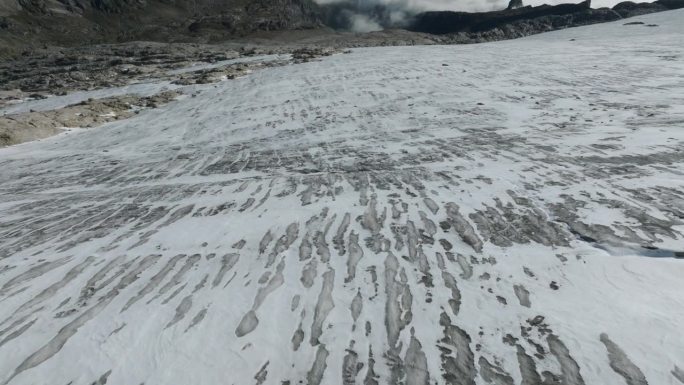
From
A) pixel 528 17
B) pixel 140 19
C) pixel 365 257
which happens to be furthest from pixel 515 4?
pixel 365 257

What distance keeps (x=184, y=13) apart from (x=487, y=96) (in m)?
175

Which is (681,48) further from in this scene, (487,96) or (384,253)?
(384,253)

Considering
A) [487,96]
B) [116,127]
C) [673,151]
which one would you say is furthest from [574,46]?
[116,127]

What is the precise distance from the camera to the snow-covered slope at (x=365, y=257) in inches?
147

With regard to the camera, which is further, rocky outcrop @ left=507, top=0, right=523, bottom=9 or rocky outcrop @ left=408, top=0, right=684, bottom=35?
rocky outcrop @ left=507, top=0, right=523, bottom=9

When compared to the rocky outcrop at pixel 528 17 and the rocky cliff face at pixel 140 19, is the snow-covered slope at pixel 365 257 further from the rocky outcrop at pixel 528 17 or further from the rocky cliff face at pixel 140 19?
the rocky cliff face at pixel 140 19

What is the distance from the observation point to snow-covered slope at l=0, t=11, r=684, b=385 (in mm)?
3723

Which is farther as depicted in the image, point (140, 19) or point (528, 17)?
point (140, 19)

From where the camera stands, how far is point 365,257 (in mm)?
5262

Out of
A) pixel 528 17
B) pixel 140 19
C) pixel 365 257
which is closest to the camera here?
pixel 365 257

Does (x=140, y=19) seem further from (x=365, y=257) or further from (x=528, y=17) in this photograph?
(x=365, y=257)

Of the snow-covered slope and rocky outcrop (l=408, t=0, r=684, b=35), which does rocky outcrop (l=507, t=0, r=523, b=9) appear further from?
the snow-covered slope

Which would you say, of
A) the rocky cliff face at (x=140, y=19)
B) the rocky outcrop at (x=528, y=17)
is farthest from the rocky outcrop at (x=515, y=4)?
the rocky cliff face at (x=140, y=19)

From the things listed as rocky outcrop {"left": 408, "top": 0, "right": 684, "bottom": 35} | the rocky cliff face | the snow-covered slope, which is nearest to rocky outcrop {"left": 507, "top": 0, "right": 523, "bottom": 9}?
rocky outcrop {"left": 408, "top": 0, "right": 684, "bottom": 35}
